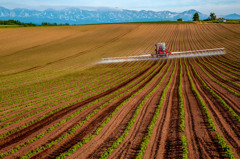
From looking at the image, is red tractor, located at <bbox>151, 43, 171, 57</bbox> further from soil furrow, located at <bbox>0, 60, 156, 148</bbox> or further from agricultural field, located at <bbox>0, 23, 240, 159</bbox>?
soil furrow, located at <bbox>0, 60, 156, 148</bbox>

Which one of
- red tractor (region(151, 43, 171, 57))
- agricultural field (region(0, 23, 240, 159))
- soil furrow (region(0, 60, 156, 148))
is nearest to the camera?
agricultural field (region(0, 23, 240, 159))

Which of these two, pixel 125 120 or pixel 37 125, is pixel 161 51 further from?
pixel 37 125

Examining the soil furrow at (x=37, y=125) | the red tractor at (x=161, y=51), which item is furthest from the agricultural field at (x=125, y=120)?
the red tractor at (x=161, y=51)

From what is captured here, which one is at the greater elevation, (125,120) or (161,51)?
(161,51)

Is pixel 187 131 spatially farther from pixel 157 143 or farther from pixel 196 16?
pixel 196 16

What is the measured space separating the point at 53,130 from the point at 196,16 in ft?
459

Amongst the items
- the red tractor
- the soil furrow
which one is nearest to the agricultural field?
the soil furrow

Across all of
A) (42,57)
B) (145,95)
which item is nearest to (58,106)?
(145,95)

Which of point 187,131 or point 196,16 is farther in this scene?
point 196,16

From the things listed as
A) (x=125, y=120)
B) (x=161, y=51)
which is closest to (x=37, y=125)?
(x=125, y=120)

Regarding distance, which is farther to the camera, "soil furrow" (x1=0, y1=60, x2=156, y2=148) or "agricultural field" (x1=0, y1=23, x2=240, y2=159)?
"soil furrow" (x1=0, y1=60, x2=156, y2=148)

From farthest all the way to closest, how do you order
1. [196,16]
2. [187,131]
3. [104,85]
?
[196,16], [104,85], [187,131]

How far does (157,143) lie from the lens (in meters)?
7.32

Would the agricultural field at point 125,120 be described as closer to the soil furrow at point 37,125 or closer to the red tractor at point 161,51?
the soil furrow at point 37,125
